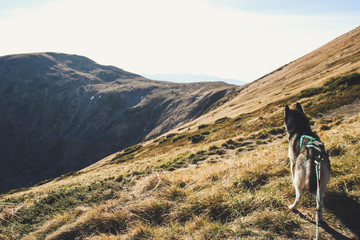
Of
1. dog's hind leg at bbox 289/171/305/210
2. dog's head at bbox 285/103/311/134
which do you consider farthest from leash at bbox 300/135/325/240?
dog's head at bbox 285/103/311/134

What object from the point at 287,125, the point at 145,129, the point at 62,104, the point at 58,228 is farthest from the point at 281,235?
the point at 62,104

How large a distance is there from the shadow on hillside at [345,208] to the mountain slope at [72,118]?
105687mm

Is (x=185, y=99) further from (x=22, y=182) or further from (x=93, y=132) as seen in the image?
(x=22, y=182)

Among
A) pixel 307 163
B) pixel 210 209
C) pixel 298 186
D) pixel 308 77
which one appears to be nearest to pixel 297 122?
pixel 307 163

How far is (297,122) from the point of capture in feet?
19.1

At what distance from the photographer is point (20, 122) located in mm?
156875

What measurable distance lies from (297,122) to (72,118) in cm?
18002

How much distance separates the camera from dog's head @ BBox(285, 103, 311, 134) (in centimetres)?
Answer: 560

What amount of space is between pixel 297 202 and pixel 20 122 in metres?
200

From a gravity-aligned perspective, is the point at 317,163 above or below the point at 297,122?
below

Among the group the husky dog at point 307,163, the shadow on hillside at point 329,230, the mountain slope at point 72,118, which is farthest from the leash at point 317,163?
the mountain slope at point 72,118

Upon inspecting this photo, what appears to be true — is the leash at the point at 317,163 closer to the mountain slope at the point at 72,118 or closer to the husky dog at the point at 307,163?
the husky dog at the point at 307,163

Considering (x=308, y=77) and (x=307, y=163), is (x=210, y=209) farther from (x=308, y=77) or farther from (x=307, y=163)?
(x=308, y=77)

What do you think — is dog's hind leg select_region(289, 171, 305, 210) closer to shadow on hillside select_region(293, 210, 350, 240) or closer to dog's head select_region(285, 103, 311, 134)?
shadow on hillside select_region(293, 210, 350, 240)
